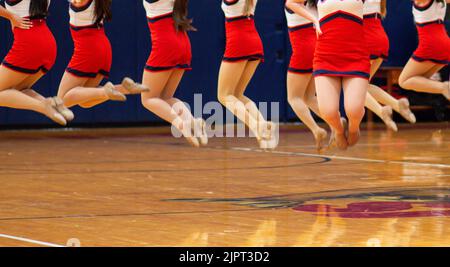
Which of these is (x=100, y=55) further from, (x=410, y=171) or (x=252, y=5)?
(x=410, y=171)

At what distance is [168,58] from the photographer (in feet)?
33.3

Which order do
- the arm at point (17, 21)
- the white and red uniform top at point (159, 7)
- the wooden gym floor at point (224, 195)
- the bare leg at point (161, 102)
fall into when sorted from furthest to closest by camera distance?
1. the bare leg at point (161, 102)
2. the white and red uniform top at point (159, 7)
3. the arm at point (17, 21)
4. the wooden gym floor at point (224, 195)

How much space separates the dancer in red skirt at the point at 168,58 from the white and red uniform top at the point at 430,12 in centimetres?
279

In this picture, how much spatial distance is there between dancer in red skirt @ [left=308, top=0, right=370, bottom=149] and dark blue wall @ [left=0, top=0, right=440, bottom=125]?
29.7 feet

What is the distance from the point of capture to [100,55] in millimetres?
10023

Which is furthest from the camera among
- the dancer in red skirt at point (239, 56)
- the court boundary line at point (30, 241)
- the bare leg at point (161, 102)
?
the dancer in red skirt at point (239, 56)

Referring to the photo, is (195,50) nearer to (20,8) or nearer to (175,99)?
(175,99)

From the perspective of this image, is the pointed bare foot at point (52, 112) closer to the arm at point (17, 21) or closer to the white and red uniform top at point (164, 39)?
the arm at point (17, 21)

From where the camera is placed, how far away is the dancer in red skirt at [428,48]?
1139 cm

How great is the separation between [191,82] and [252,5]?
7.26 meters

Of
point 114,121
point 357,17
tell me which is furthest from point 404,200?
point 114,121

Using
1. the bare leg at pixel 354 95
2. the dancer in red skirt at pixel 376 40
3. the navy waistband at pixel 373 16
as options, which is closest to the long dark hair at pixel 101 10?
the bare leg at pixel 354 95

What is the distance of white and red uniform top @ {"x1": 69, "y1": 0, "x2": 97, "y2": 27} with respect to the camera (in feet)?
32.2

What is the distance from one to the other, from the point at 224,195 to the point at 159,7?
9.38 feet
